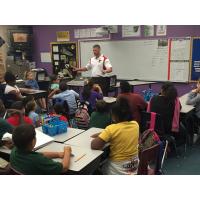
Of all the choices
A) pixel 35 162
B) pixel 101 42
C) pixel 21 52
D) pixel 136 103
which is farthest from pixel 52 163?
pixel 21 52

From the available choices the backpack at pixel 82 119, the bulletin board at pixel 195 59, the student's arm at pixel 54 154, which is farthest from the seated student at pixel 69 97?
the bulletin board at pixel 195 59

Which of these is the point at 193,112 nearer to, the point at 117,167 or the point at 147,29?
the point at 117,167

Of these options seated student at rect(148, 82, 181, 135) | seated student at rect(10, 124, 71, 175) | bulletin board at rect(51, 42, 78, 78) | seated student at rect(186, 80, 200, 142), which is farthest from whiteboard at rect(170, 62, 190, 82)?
seated student at rect(10, 124, 71, 175)

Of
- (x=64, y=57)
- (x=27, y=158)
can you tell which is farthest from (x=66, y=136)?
(x=64, y=57)

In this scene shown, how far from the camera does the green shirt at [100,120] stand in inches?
117

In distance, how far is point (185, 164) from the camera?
345 cm

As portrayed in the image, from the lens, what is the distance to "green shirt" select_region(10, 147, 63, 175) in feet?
5.60

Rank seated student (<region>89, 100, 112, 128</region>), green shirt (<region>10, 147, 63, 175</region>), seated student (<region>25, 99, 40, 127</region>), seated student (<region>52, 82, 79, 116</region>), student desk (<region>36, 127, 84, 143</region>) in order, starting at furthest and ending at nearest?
seated student (<region>52, 82, 79, 116</region>) < seated student (<region>25, 99, 40, 127</region>) < seated student (<region>89, 100, 112, 128</region>) < student desk (<region>36, 127, 84, 143</region>) < green shirt (<region>10, 147, 63, 175</region>)

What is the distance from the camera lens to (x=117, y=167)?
2.25 metres

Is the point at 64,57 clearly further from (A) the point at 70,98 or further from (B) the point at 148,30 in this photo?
(A) the point at 70,98

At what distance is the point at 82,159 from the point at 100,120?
94cm

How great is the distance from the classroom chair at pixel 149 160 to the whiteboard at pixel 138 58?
4162mm

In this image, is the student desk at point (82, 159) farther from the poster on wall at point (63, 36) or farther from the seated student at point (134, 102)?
the poster on wall at point (63, 36)

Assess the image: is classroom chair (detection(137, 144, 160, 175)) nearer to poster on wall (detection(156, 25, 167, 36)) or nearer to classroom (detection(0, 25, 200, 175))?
classroom (detection(0, 25, 200, 175))
